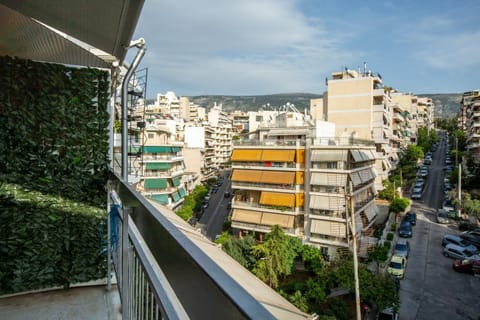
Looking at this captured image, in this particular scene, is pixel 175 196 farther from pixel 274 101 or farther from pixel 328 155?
pixel 274 101

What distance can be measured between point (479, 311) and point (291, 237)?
22.1ft

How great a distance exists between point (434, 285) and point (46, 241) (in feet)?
42.3

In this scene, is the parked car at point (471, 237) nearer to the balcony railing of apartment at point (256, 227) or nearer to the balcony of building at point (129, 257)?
the balcony railing of apartment at point (256, 227)

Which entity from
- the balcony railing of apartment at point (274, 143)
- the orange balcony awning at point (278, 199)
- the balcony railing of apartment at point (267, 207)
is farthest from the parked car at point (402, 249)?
the balcony railing of apartment at point (274, 143)

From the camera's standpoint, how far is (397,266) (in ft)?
41.8

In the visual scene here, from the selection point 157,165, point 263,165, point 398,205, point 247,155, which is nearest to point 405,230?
point 398,205

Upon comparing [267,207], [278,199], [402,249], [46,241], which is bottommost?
[402,249]

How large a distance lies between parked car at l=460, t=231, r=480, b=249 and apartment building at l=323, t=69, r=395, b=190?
7.09 m

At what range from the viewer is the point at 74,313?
252cm

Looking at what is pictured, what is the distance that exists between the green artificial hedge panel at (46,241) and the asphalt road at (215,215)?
575 inches

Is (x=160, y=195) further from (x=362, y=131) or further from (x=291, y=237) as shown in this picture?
(x=362, y=131)

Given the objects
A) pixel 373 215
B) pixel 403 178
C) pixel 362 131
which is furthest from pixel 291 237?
pixel 403 178

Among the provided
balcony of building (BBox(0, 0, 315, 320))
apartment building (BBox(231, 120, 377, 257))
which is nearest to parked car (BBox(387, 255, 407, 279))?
apartment building (BBox(231, 120, 377, 257))

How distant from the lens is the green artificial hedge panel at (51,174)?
9.30 feet
